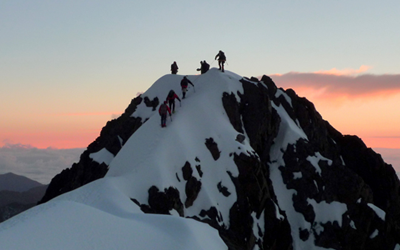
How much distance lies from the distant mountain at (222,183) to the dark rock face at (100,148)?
0.21 m

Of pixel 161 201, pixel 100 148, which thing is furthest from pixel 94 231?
pixel 100 148

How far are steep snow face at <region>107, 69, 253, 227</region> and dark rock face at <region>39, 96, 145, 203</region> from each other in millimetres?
11181

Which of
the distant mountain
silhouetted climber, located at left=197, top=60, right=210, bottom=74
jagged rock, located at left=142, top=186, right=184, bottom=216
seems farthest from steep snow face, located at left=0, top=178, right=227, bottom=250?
silhouetted climber, located at left=197, top=60, right=210, bottom=74

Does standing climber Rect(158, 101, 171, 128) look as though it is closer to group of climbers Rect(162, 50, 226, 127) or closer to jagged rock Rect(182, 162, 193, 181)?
group of climbers Rect(162, 50, 226, 127)

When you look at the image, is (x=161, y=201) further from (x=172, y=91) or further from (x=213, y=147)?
(x=172, y=91)

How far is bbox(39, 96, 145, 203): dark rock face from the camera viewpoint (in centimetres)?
5044

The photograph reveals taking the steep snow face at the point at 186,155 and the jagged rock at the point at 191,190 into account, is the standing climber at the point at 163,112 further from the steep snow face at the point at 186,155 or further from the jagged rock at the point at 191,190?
the jagged rock at the point at 191,190

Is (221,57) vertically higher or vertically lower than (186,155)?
higher

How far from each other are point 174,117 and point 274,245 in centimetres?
1825

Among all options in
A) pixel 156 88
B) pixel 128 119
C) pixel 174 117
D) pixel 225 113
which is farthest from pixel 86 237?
pixel 156 88

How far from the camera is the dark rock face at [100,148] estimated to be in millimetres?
50438

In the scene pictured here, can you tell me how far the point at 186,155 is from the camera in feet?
122

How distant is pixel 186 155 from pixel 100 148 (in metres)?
22.0

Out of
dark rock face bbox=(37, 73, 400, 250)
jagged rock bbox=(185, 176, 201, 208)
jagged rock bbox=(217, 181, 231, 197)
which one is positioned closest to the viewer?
jagged rock bbox=(185, 176, 201, 208)
